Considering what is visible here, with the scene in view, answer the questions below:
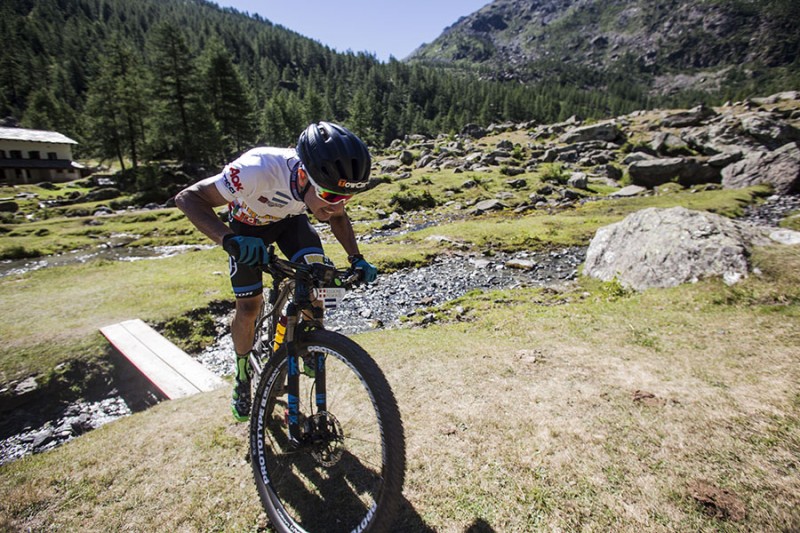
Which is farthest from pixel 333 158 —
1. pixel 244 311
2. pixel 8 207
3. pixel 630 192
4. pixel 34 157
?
pixel 34 157

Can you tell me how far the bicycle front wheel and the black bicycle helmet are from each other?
5.32ft

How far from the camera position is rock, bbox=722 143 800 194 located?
2884 cm

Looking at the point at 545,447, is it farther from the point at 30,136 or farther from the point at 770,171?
the point at 30,136

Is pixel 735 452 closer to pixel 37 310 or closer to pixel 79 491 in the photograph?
pixel 79 491

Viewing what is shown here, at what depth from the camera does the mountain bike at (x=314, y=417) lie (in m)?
3.86

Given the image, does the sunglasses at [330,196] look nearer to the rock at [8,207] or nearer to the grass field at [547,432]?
the grass field at [547,432]

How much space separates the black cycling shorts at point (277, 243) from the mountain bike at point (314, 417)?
0.59 metres

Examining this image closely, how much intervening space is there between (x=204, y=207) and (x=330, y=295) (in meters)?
1.90

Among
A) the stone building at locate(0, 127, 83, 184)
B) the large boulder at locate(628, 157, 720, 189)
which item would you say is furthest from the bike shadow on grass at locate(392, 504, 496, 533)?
the stone building at locate(0, 127, 83, 184)

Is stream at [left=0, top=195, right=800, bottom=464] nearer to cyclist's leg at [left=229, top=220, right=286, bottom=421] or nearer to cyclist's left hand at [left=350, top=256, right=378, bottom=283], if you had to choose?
cyclist's leg at [left=229, top=220, right=286, bottom=421]

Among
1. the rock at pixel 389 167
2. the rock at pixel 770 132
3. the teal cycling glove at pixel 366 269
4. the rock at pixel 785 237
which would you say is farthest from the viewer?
the rock at pixel 389 167

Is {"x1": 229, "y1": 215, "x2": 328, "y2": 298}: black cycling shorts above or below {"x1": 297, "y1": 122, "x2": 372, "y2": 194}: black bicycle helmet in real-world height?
below

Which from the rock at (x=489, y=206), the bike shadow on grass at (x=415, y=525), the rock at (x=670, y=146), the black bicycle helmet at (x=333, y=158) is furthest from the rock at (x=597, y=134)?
the bike shadow on grass at (x=415, y=525)

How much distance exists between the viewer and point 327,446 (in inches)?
166
